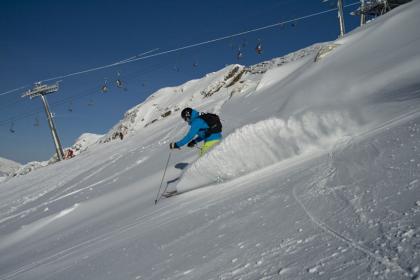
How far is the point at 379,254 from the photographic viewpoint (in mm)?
1997

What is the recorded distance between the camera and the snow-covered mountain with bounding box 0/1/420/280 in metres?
2.37

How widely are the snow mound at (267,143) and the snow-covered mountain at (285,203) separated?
0.07ft

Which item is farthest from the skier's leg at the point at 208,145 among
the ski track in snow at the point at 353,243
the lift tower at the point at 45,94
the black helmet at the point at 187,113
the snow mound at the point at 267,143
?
the lift tower at the point at 45,94

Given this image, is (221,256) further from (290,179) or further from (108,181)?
(108,181)

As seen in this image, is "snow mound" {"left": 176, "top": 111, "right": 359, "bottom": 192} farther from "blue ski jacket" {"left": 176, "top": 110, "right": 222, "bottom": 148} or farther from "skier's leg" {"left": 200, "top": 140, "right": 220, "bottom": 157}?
"blue ski jacket" {"left": 176, "top": 110, "right": 222, "bottom": 148}

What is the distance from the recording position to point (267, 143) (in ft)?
23.1

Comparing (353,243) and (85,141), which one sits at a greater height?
(85,141)

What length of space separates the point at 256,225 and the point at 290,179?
1.62 m

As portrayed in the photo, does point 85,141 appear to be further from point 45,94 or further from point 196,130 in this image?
point 196,130

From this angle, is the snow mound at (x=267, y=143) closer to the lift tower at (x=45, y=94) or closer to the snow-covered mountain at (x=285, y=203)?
the snow-covered mountain at (x=285, y=203)

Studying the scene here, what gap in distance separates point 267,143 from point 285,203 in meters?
3.36

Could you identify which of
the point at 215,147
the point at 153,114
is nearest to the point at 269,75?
the point at 215,147

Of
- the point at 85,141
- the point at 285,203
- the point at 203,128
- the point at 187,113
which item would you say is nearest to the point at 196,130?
the point at 203,128

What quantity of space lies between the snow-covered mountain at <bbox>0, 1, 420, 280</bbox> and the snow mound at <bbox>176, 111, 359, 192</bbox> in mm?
21
